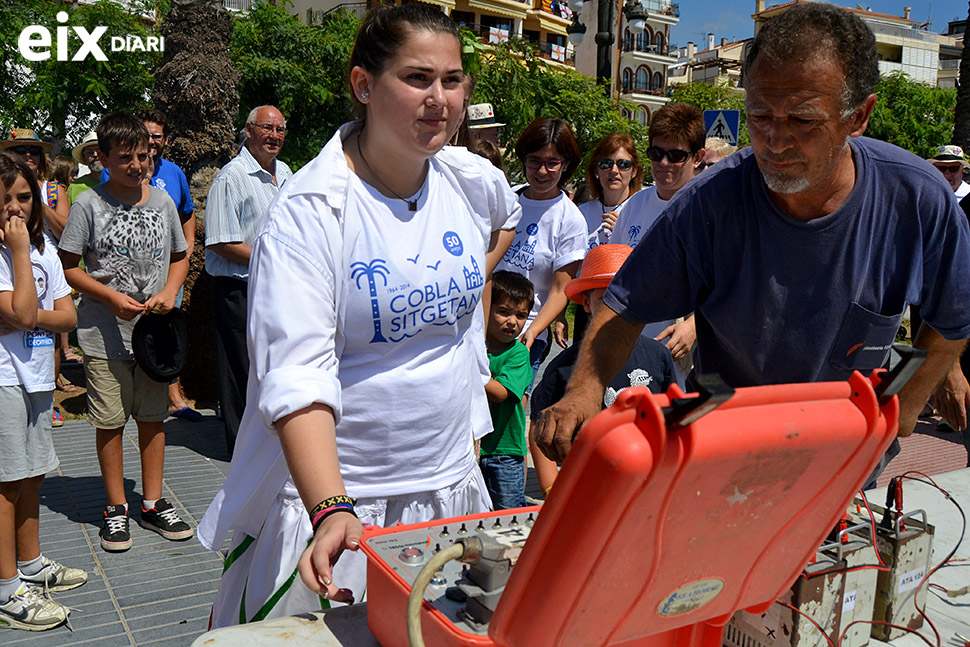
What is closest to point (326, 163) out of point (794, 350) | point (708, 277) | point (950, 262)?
point (708, 277)

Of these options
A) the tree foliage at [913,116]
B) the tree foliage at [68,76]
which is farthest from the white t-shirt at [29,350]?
the tree foliage at [913,116]

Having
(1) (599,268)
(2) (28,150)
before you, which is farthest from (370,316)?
(2) (28,150)

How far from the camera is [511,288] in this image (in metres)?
4.15

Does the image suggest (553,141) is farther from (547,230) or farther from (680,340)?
(680,340)

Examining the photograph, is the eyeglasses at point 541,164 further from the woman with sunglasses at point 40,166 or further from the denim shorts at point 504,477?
the woman with sunglasses at point 40,166

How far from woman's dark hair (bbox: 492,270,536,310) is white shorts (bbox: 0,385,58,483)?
199cm

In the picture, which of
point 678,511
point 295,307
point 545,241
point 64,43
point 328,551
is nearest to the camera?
point 678,511

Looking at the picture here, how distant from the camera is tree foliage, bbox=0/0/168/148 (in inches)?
714

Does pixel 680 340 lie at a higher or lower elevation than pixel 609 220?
lower

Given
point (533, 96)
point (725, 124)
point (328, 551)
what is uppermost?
point (533, 96)

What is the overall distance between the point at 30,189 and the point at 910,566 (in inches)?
136

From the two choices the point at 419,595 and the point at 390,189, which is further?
the point at 390,189

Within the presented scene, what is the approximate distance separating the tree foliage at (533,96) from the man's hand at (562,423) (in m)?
10.2

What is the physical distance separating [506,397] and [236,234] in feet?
7.15
